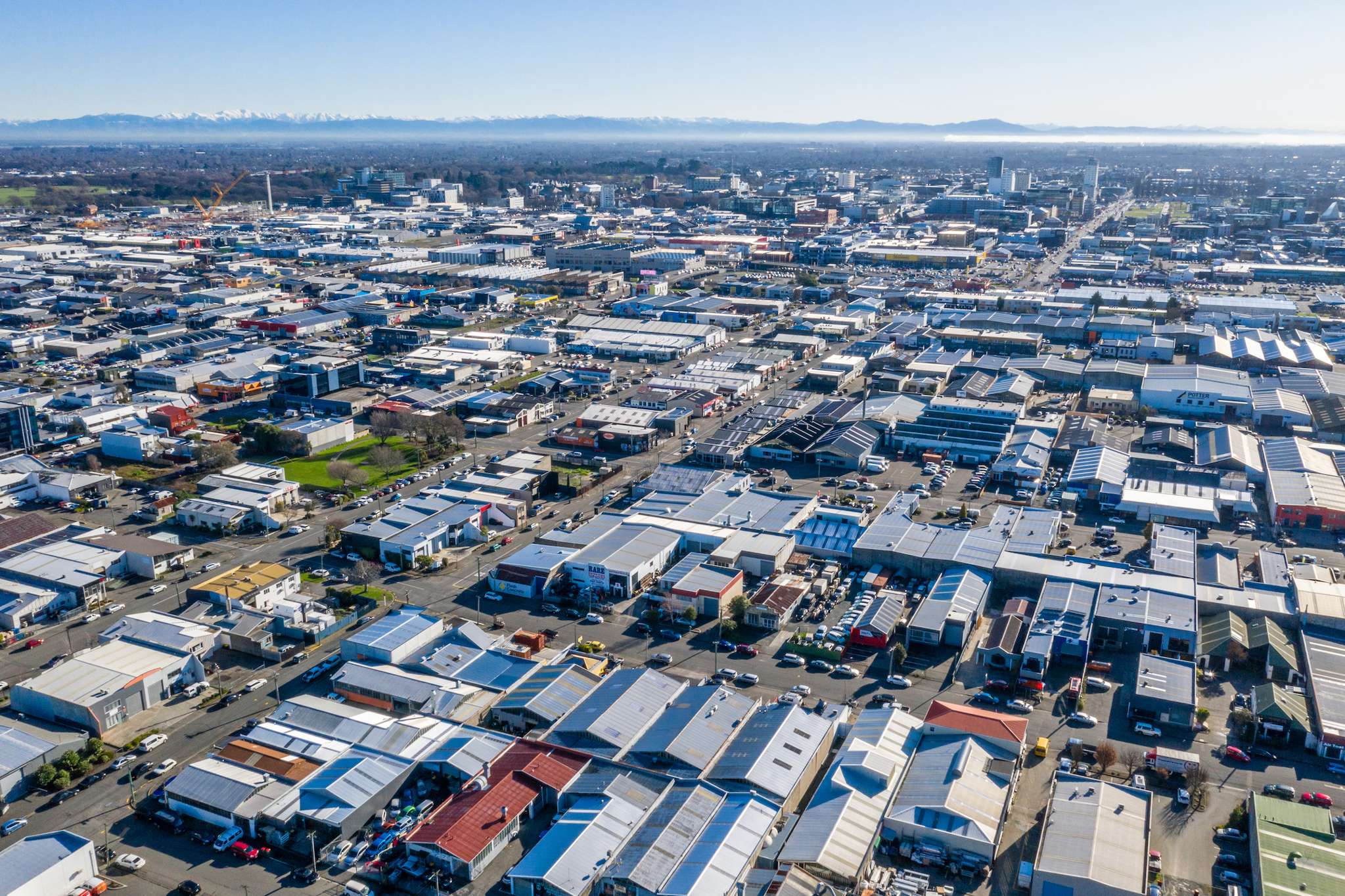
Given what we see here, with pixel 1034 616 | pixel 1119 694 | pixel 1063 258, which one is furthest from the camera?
pixel 1063 258

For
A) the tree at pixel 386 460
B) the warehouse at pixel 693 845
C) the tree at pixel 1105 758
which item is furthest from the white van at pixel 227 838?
the tree at pixel 386 460

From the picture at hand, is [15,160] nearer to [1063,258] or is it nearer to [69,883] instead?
[1063,258]

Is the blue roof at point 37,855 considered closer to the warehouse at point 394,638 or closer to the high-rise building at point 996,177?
the warehouse at point 394,638

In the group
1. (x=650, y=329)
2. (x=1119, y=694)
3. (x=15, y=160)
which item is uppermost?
(x=15, y=160)

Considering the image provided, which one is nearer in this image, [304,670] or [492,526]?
[304,670]

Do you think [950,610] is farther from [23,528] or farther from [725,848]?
[23,528]

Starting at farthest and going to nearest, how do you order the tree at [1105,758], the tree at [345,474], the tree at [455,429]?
the tree at [455,429] < the tree at [345,474] < the tree at [1105,758]

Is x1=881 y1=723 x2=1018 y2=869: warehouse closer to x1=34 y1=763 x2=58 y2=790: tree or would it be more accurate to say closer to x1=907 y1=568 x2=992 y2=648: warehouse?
x1=907 y1=568 x2=992 y2=648: warehouse

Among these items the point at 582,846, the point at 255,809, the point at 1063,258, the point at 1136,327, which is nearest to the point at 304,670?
the point at 255,809
